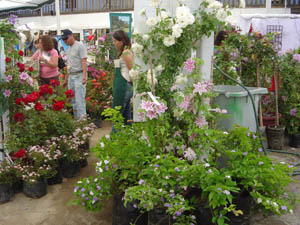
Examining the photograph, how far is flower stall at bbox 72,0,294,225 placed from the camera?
2449 millimetres

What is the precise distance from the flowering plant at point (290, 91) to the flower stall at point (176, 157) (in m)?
2.48

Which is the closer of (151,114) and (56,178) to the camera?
(151,114)

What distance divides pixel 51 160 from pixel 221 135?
1.99 meters

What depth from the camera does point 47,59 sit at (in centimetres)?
604

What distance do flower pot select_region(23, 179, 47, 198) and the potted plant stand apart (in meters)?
3.86

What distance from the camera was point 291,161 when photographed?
4703mm

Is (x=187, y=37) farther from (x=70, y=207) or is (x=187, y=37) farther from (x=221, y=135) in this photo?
(x=70, y=207)

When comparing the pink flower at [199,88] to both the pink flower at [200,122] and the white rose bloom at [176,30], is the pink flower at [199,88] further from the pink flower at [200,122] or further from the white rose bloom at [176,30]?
the white rose bloom at [176,30]

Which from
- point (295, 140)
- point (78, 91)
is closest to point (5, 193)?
point (78, 91)

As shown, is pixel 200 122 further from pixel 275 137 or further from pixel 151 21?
pixel 275 137

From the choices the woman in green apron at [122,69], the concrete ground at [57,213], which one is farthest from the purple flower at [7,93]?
the woman in green apron at [122,69]

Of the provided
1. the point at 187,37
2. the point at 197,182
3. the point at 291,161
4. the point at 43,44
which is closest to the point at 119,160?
the point at 197,182

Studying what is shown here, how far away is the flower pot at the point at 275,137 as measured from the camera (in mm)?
5152

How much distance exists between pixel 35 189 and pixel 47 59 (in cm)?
311
